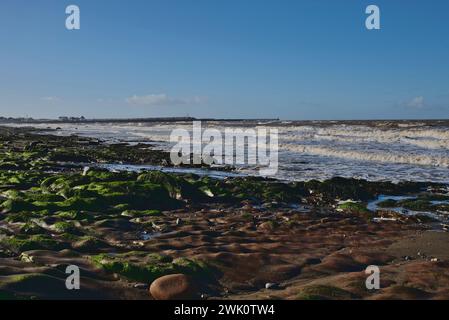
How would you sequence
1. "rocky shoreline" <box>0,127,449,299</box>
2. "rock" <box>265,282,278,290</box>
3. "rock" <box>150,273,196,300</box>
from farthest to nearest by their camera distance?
"rock" <box>265,282,278,290</box> → "rocky shoreline" <box>0,127,449,299</box> → "rock" <box>150,273,196,300</box>

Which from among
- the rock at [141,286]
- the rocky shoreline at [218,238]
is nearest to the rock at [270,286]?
the rocky shoreline at [218,238]

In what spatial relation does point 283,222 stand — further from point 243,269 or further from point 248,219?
point 243,269

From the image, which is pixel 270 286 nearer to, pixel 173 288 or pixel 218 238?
pixel 173 288

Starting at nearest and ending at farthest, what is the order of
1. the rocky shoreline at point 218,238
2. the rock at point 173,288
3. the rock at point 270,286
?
1. the rock at point 173,288
2. the rocky shoreline at point 218,238
3. the rock at point 270,286

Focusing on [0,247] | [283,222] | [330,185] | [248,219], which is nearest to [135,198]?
[248,219]

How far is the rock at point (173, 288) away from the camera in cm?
572

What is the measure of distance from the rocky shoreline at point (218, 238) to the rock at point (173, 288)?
0.02 m

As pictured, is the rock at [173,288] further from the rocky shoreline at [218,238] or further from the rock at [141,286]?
the rock at [141,286]

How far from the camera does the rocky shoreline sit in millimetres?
5996

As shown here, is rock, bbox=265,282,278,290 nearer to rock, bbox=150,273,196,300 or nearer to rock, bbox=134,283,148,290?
rock, bbox=150,273,196,300

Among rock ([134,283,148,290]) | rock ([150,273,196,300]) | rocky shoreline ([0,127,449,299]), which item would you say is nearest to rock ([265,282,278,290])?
rocky shoreline ([0,127,449,299])

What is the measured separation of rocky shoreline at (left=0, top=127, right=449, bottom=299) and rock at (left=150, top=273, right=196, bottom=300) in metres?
0.02

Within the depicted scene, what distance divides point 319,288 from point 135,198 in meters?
7.63

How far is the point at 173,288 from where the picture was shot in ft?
19.1
